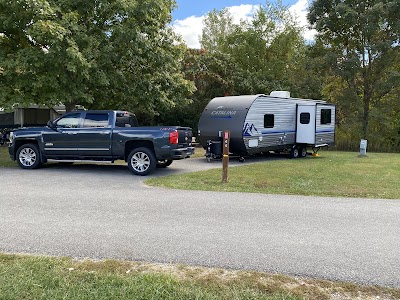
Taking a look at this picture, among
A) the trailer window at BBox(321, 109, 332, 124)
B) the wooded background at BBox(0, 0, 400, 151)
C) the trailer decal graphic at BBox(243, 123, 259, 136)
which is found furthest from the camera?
the trailer window at BBox(321, 109, 332, 124)

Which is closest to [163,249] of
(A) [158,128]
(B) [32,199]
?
(B) [32,199]

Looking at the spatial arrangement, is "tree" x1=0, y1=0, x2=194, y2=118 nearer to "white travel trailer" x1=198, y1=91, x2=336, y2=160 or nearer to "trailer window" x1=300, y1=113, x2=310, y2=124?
"white travel trailer" x1=198, y1=91, x2=336, y2=160

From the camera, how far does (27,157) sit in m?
12.0

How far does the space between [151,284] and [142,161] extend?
7.62 meters

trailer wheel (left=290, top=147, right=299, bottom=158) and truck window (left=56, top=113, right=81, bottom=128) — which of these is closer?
truck window (left=56, top=113, right=81, bottom=128)

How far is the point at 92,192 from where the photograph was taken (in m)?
8.19

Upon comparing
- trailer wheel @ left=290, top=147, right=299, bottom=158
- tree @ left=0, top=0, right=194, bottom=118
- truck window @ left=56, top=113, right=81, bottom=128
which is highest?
tree @ left=0, top=0, right=194, bottom=118

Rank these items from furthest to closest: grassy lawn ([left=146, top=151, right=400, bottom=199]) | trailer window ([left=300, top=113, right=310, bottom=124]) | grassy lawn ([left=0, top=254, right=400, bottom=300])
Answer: trailer window ([left=300, top=113, right=310, bottom=124])
grassy lawn ([left=146, top=151, right=400, bottom=199])
grassy lawn ([left=0, top=254, right=400, bottom=300])

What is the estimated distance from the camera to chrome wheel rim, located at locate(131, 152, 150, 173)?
10.9 m

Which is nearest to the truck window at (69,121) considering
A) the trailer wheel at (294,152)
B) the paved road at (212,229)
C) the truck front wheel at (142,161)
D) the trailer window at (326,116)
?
the truck front wheel at (142,161)

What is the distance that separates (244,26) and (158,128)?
25.4 metres

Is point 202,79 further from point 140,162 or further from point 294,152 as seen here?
point 140,162

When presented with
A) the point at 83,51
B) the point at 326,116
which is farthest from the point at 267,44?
the point at 83,51

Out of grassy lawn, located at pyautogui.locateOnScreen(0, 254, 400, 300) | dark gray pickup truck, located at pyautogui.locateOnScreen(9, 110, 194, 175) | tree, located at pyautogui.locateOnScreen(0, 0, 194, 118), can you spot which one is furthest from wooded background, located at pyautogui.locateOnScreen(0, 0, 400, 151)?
grassy lawn, located at pyautogui.locateOnScreen(0, 254, 400, 300)
